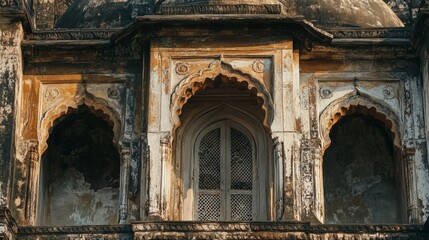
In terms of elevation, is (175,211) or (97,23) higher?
(97,23)

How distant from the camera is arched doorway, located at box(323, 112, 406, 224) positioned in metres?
21.3

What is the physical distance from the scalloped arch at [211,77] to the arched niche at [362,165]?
42.1 inches

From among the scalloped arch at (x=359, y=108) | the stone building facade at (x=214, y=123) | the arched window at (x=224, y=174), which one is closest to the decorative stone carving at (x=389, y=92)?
the stone building facade at (x=214, y=123)

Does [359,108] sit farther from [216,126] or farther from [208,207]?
[208,207]

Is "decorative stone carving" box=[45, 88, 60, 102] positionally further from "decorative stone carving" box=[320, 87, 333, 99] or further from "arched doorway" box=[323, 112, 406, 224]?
"arched doorway" box=[323, 112, 406, 224]

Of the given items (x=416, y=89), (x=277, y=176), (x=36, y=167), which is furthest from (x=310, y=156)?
(x=36, y=167)

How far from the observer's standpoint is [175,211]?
20562mm

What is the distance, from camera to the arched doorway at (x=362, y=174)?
2133 cm

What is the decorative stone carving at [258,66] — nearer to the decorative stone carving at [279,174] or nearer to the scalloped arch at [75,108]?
the decorative stone carving at [279,174]

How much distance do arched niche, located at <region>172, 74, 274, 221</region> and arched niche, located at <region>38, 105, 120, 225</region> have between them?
106 centimetres

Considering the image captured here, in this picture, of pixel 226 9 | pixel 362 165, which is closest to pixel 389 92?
pixel 362 165

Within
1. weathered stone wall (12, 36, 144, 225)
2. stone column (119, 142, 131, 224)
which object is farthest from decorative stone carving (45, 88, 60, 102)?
stone column (119, 142, 131, 224)

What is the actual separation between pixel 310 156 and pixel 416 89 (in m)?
1.95

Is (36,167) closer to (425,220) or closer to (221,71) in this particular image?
(221,71)
